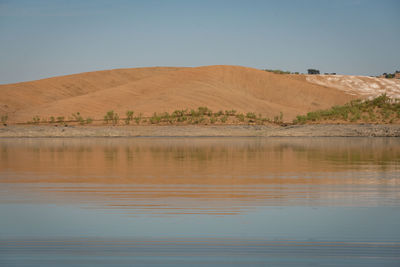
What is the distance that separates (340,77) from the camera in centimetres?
8569

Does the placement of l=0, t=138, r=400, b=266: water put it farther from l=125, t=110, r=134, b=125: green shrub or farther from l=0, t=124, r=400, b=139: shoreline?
l=125, t=110, r=134, b=125: green shrub

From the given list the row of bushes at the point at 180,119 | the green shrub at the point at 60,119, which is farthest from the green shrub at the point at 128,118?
the green shrub at the point at 60,119

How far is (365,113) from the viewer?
4028 centimetres

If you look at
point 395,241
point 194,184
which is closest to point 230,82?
point 194,184

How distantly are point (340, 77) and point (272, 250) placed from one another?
3337 inches

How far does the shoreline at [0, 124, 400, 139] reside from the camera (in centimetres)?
3428

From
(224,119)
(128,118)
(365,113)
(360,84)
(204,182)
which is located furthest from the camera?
(360,84)

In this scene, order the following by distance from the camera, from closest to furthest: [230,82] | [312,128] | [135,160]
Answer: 1. [135,160]
2. [312,128]
3. [230,82]

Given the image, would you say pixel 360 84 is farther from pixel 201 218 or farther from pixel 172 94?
pixel 201 218

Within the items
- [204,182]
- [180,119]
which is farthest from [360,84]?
[204,182]

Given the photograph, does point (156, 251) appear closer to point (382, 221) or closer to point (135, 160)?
point (382, 221)

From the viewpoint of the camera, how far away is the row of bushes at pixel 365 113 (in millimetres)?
38625

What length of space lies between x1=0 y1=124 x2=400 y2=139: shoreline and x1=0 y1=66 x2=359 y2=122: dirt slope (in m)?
12.1

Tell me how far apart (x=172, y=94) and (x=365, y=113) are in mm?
25424
